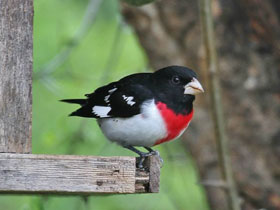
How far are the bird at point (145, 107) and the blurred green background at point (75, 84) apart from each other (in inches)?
50.5

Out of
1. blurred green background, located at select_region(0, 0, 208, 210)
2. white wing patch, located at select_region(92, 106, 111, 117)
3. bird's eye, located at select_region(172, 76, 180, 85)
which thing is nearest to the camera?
white wing patch, located at select_region(92, 106, 111, 117)

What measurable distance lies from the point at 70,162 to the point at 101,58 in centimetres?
440

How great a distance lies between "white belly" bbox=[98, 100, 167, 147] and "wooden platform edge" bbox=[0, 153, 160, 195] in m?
0.69

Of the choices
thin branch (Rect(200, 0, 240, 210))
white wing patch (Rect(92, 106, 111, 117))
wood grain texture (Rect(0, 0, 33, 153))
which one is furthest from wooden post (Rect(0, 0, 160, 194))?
thin branch (Rect(200, 0, 240, 210))

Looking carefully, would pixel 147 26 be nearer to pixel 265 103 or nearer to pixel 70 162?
pixel 265 103

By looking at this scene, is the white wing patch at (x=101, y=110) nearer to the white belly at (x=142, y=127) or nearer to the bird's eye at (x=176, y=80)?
the white belly at (x=142, y=127)

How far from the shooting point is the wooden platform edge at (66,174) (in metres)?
3.17

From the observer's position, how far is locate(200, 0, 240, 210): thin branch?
4.62 m

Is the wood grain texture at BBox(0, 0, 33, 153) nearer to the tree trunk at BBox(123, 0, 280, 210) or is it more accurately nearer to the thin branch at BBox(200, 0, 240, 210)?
the thin branch at BBox(200, 0, 240, 210)

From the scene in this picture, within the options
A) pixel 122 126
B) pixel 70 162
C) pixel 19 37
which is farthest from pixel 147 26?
pixel 70 162

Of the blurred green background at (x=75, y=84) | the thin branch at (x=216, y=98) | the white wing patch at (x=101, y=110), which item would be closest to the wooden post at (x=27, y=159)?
the white wing patch at (x=101, y=110)

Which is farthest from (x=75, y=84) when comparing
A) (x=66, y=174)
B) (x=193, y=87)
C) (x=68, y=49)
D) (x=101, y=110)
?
(x=66, y=174)

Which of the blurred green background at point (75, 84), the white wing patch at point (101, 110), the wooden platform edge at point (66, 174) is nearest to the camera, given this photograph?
the wooden platform edge at point (66, 174)

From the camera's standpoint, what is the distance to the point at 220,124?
4.77 m
